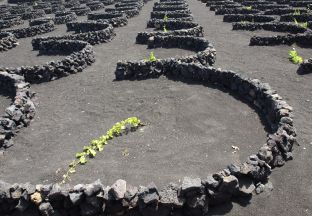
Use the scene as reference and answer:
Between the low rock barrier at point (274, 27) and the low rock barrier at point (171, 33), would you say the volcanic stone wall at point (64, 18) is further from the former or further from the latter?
the low rock barrier at point (274, 27)

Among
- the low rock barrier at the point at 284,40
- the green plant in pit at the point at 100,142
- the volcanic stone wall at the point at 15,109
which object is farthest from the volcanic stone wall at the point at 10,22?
the green plant in pit at the point at 100,142

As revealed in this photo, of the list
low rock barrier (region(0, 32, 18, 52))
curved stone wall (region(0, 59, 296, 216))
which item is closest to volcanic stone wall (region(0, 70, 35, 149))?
Answer: curved stone wall (region(0, 59, 296, 216))

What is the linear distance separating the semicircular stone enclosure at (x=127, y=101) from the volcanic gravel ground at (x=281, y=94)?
0.41 metres

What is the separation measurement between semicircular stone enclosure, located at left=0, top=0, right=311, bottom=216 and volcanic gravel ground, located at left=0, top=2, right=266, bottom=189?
0.12 metres

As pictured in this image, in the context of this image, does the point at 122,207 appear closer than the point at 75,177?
Yes

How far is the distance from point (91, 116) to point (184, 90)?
16.6 feet

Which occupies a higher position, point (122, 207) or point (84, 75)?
point (122, 207)

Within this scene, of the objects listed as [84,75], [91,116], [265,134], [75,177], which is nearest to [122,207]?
[75,177]

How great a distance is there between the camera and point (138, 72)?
21.9 m

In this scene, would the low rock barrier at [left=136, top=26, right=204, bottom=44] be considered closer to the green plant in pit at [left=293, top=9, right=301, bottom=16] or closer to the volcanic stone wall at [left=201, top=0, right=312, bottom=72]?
the volcanic stone wall at [left=201, top=0, right=312, bottom=72]

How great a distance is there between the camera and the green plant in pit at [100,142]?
13.0 meters

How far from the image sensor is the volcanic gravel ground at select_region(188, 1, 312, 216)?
10.1 meters

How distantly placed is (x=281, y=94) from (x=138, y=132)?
7.35 metres

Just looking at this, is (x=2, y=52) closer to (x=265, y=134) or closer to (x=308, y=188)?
(x=265, y=134)
